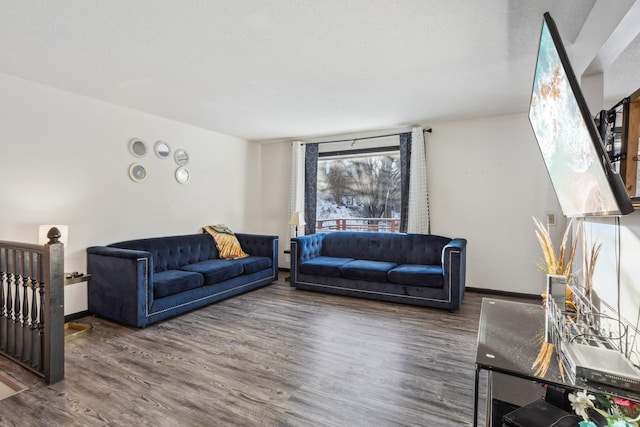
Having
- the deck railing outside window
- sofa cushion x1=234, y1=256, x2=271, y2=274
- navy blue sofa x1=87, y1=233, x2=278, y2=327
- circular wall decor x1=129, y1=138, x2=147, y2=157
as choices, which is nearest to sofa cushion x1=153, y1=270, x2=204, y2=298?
navy blue sofa x1=87, y1=233, x2=278, y2=327

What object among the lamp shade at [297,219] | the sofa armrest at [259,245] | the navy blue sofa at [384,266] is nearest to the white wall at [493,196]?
the navy blue sofa at [384,266]

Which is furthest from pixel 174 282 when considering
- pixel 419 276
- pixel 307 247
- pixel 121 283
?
pixel 419 276

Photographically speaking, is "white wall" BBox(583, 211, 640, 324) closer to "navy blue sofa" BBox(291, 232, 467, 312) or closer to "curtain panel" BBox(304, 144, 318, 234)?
"navy blue sofa" BBox(291, 232, 467, 312)

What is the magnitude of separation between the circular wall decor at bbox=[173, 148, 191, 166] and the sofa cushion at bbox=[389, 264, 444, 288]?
10.9 feet

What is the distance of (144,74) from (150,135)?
142 centimetres

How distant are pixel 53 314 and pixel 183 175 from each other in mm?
2741

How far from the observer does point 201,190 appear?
496 cm

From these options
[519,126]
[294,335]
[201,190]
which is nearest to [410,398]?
[294,335]

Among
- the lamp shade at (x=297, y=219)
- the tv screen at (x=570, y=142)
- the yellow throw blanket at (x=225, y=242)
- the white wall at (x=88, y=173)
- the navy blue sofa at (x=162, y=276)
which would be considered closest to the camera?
the tv screen at (x=570, y=142)

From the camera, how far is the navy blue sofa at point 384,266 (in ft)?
12.1

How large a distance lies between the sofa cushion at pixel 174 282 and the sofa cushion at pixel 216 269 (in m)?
0.10

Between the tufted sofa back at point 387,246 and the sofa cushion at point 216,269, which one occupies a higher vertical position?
the tufted sofa back at point 387,246

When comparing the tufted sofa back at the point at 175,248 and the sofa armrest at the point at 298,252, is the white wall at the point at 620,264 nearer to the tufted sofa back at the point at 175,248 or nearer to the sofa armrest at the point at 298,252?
the sofa armrest at the point at 298,252

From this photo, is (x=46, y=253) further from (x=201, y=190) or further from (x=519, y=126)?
(x=519, y=126)
